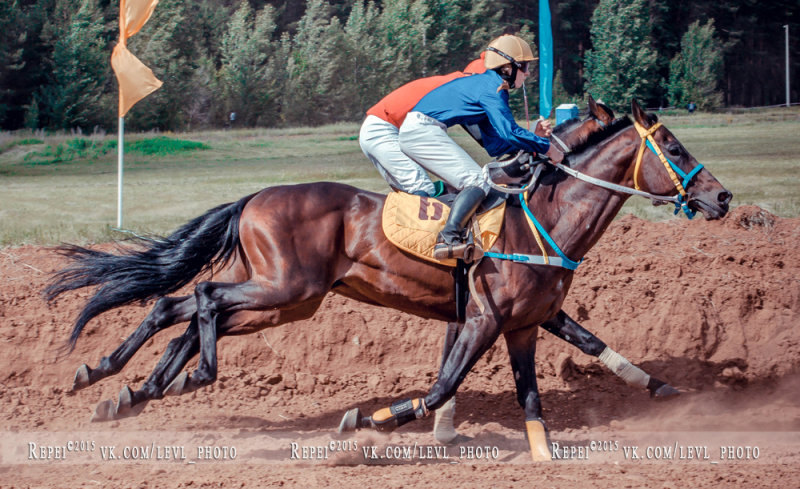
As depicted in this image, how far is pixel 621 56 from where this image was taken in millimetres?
15984

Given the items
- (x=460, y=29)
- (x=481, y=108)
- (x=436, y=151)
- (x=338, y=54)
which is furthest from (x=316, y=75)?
(x=481, y=108)

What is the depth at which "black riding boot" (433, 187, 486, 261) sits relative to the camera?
5.09m

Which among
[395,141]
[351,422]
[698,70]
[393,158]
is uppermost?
[698,70]

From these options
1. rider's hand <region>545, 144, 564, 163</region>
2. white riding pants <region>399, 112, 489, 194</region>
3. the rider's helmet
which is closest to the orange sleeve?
white riding pants <region>399, 112, 489, 194</region>

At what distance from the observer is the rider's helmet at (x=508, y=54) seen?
5.35m

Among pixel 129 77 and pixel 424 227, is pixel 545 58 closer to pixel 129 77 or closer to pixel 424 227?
pixel 424 227

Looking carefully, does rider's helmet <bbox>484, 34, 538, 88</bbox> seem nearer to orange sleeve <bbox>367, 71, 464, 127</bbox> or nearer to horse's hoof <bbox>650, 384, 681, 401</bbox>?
orange sleeve <bbox>367, 71, 464, 127</bbox>

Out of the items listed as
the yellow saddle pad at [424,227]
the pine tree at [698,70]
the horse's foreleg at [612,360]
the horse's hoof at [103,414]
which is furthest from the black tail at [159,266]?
the pine tree at [698,70]

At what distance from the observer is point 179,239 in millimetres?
5836

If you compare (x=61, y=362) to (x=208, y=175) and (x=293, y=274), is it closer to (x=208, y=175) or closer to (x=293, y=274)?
(x=293, y=274)

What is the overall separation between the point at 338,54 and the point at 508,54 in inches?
748

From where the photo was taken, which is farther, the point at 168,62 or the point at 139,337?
the point at 168,62

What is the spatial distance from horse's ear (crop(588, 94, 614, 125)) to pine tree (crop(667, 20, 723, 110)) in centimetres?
1135

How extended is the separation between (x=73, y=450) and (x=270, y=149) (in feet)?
53.4
